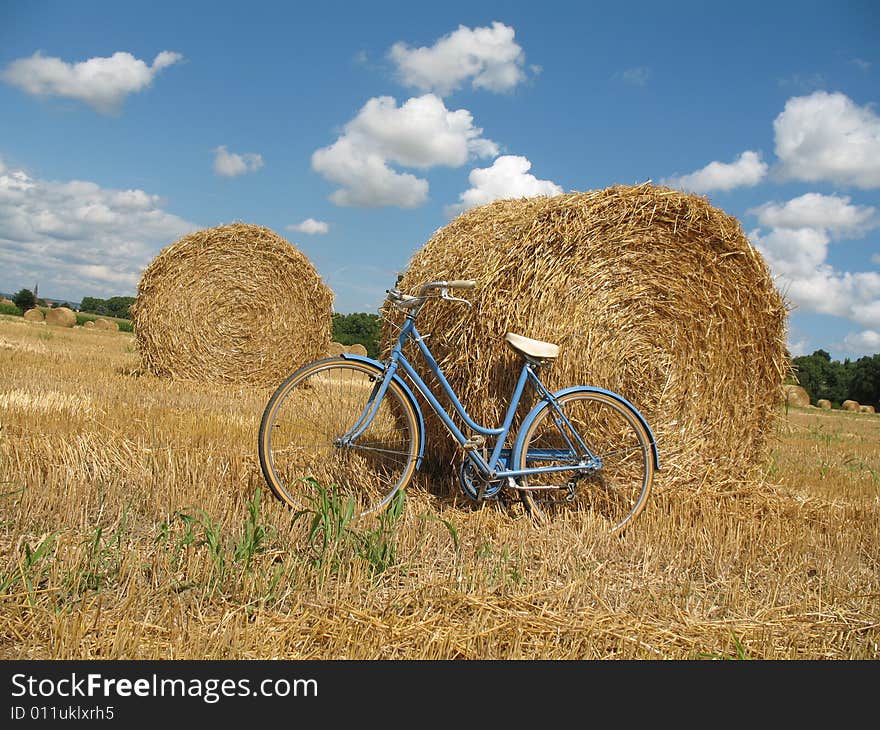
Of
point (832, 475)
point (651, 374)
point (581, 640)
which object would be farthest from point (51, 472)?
point (832, 475)

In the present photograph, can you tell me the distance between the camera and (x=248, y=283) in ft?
33.2

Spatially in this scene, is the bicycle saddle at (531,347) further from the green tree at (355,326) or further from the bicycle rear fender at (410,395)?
the green tree at (355,326)

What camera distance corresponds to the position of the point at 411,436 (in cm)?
392

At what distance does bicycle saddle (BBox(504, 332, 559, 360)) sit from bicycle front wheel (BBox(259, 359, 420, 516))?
0.70 m

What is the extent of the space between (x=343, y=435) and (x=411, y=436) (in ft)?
1.25

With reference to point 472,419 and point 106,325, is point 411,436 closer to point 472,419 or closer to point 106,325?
point 472,419

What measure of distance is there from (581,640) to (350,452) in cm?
177

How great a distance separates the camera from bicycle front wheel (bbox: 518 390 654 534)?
423cm

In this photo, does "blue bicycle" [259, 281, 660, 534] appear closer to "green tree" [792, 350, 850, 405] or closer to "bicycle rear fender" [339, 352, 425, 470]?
"bicycle rear fender" [339, 352, 425, 470]

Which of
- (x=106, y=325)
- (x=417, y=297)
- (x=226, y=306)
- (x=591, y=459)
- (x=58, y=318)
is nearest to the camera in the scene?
(x=417, y=297)

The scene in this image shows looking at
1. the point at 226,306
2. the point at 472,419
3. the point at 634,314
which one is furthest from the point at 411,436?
the point at 226,306

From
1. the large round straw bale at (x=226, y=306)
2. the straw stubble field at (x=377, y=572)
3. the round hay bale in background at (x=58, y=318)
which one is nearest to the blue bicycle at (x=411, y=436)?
the straw stubble field at (x=377, y=572)

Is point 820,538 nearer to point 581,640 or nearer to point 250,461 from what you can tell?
point 581,640

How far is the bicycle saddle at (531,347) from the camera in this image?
13.3 ft
